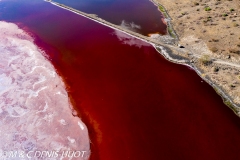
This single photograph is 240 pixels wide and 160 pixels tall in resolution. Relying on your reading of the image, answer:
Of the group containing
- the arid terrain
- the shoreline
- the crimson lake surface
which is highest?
the arid terrain

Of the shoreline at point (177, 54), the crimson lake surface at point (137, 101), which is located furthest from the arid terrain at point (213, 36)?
the crimson lake surface at point (137, 101)

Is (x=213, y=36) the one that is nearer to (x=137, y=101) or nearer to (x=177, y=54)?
(x=177, y=54)

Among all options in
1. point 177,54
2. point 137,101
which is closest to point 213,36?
point 177,54

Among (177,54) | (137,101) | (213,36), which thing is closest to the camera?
(137,101)

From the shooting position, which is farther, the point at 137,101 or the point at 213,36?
the point at 213,36

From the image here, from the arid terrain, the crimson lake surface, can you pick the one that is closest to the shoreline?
the arid terrain

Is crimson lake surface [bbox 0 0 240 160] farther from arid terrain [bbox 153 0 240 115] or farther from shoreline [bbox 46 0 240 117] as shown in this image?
arid terrain [bbox 153 0 240 115]
